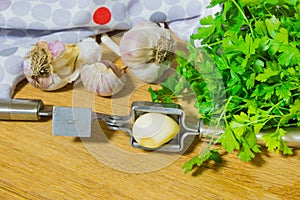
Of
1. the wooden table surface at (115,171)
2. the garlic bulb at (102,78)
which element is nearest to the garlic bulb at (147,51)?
the garlic bulb at (102,78)

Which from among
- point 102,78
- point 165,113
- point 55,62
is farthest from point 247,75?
point 55,62

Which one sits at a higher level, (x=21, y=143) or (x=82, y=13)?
(x=82, y=13)

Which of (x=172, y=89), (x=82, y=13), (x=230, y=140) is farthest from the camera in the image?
(x=82, y=13)

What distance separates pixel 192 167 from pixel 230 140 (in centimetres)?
10

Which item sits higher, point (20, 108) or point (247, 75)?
point (247, 75)

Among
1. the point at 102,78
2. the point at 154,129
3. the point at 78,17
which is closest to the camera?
the point at 154,129

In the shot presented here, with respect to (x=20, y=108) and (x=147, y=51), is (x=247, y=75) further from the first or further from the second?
(x=20, y=108)

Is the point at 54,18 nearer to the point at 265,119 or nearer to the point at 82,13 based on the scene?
the point at 82,13

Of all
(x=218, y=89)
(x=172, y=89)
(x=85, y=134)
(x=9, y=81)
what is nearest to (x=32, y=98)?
(x=9, y=81)

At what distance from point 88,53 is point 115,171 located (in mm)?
297

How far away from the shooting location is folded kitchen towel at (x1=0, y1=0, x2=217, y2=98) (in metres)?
1.29

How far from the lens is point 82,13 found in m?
1.30

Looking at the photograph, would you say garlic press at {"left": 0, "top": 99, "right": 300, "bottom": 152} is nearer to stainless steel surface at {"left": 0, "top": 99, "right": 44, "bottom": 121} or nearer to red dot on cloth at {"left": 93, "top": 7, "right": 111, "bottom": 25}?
stainless steel surface at {"left": 0, "top": 99, "right": 44, "bottom": 121}

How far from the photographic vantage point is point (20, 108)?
1110mm
